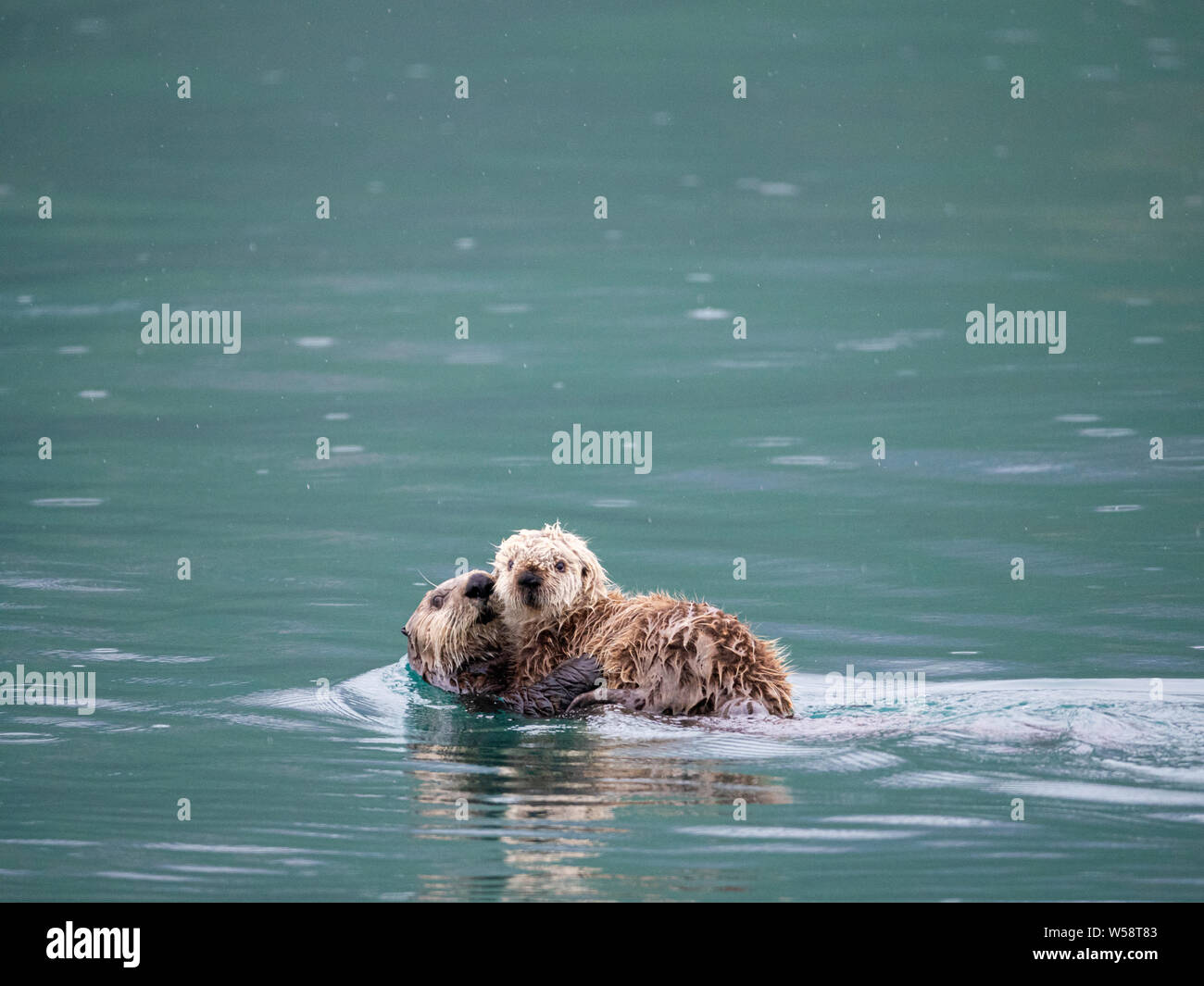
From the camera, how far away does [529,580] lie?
7234mm

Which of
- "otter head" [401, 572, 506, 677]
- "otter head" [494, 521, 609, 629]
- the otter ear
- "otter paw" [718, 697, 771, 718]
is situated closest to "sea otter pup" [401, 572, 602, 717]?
"otter head" [401, 572, 506, 677]

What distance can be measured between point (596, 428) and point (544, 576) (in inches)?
202

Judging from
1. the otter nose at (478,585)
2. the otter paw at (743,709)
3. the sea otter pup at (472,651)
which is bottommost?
the otter paw at (743,709)

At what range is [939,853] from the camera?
18.4ft

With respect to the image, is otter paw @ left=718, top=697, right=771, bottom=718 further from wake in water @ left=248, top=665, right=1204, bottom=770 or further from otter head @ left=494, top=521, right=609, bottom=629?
otter head @ left=494, top=521, right=609, bottom=629

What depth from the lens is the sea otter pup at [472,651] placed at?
7.20 m

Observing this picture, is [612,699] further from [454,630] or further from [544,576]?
[454,630]

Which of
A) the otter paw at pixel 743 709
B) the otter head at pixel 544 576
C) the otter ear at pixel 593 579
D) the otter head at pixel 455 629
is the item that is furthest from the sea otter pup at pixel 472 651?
the otter paw at pixel 743 709

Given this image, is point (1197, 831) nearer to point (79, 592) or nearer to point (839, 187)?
point (79, 592)

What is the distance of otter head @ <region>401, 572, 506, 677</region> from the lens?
747 centimetres

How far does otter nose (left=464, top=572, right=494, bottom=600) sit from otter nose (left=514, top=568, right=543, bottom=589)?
13cm

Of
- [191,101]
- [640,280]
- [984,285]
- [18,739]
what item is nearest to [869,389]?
[984,285]

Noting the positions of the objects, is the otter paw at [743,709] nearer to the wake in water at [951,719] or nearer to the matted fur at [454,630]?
the wake in water at [951,719]
